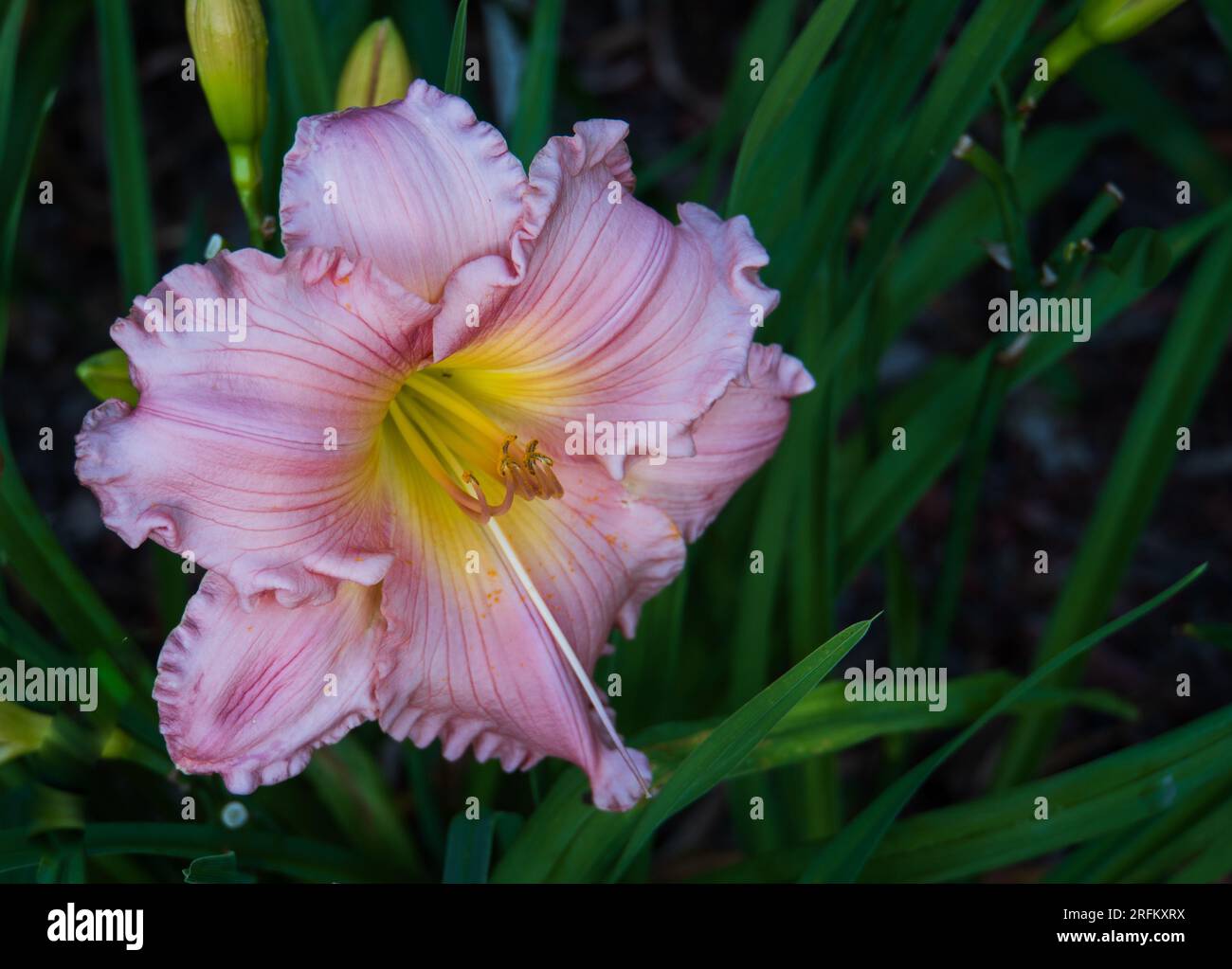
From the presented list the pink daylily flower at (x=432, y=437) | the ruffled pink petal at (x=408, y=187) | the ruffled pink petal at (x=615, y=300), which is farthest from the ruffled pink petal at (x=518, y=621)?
the ruffled pink petal at (x=408, y=187)

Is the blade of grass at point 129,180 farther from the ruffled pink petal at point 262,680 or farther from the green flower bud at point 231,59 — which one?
the ruffled pink petal at point 262,680

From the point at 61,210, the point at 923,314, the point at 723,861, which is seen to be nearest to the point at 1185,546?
the point at 923,314

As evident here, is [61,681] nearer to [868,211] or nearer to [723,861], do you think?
[723,861]

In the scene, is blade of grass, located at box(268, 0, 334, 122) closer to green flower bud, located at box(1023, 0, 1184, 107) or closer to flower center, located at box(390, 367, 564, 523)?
flower center, located at box(390, 367, 564, 523)

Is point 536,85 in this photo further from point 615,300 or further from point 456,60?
point 615,300

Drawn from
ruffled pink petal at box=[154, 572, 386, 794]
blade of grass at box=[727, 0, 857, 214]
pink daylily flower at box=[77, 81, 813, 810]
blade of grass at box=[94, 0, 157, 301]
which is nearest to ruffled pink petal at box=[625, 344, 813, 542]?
pink daylily flower at box=[77, 81, 813, 810]
